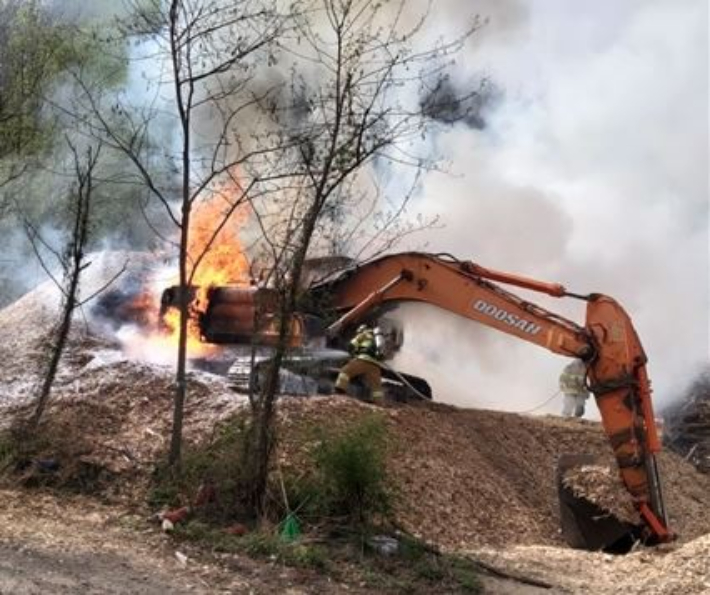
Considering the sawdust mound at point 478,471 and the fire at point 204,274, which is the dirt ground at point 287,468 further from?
the fire at point 204,274

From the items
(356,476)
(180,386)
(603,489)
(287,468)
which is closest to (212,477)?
(287,468)

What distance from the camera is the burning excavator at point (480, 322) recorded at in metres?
10.1

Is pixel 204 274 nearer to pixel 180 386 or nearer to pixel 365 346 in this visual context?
pixel 365 346

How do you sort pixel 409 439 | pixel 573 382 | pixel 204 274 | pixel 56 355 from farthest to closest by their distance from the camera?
pixel 573 382, pixel 204 274, pixel 409 439, pixel 56 355

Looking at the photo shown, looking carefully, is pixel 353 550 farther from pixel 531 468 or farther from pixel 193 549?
pixel 531 468

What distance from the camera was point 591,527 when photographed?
34.6ft

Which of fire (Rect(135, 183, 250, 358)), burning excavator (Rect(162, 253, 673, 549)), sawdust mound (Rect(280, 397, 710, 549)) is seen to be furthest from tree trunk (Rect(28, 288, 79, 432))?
fire (Rect(135, 183, 250, 358))

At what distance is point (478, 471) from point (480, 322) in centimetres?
184

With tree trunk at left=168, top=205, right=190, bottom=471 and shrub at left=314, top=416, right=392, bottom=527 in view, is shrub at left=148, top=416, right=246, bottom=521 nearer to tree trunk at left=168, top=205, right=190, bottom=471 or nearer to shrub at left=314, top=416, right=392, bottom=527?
tree trunk at left=168, top=205, right=190, bottom=471

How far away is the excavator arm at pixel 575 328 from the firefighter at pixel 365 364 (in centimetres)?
38

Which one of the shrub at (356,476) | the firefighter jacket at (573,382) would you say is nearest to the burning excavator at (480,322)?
the shrub at (356,476)

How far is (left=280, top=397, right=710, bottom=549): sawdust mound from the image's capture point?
9555mm

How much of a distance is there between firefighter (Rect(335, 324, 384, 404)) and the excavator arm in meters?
0.38

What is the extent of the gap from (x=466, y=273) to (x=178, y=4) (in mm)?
4996
